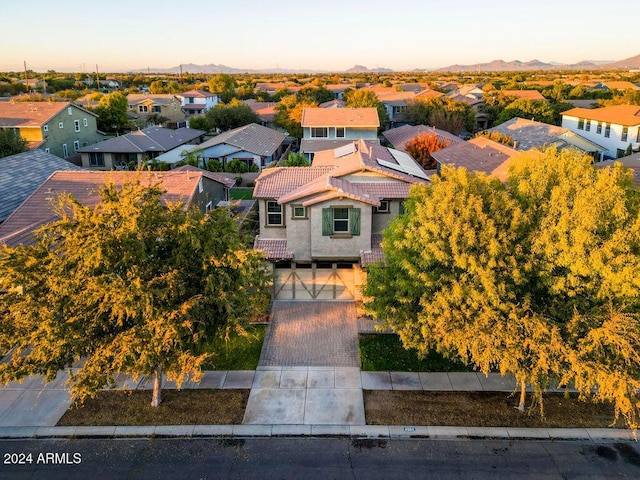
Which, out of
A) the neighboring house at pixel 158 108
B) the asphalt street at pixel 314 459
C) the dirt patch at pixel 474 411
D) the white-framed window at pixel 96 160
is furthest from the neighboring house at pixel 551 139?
the neighboring house at pixel 158 108

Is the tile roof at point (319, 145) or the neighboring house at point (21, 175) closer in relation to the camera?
the neighboring house at point (21, 175)

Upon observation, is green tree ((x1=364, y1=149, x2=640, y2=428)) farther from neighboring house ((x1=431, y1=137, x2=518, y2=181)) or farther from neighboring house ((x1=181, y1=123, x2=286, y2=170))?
neighboring house ((x1=181, y1=123, x2=286, y2=170))

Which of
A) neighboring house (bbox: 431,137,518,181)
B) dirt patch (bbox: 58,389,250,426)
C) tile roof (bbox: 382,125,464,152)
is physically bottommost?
dirt patch (bbox: 58,389,250,426)

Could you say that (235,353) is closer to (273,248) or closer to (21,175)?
(273,248)

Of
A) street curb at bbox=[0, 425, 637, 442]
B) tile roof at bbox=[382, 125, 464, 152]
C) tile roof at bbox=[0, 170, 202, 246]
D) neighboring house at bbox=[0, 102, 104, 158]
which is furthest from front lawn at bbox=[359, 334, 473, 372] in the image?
neighboring house at bbox=[0, 102, 104, 158]

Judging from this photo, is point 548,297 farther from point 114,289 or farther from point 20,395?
point 20,395

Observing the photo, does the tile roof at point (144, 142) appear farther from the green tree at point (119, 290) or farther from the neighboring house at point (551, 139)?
the green tree at point (119, 290)
